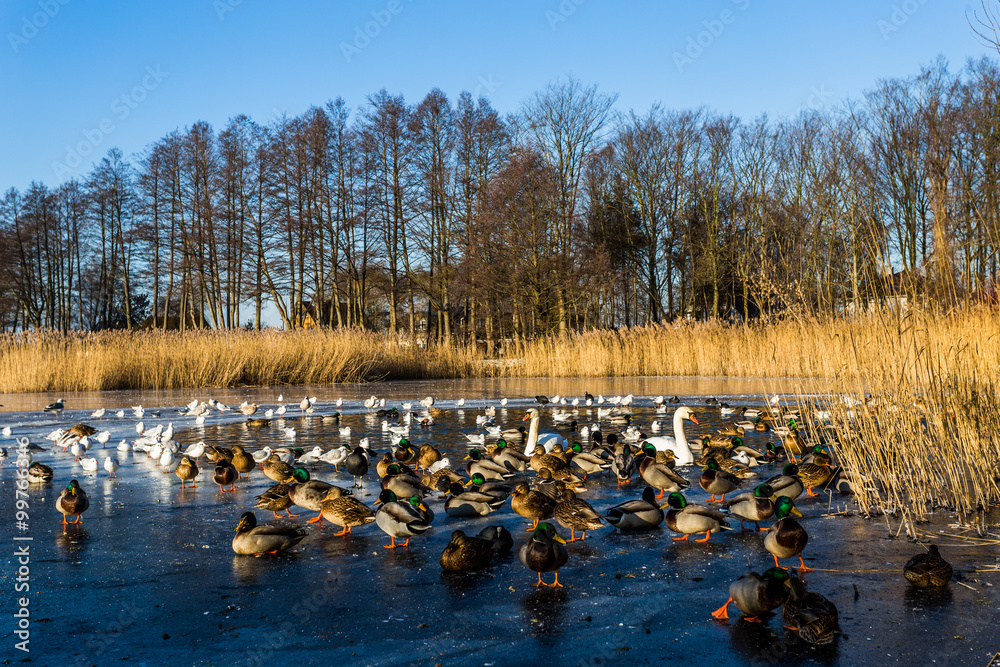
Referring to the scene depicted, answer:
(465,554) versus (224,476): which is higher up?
(224,476)

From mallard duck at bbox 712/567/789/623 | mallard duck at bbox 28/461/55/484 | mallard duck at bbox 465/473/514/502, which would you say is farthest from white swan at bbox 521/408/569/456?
mallard duck at bbox 712/567/789/623

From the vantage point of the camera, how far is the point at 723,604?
3.54m

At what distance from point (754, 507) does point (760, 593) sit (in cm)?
170

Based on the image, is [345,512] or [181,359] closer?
[345,512]

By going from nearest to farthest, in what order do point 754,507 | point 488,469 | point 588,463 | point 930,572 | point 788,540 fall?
point 930,572 → point 788,540 → point 754,507 → point 488,469 → point 588,463

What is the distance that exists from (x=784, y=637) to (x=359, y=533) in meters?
2.98

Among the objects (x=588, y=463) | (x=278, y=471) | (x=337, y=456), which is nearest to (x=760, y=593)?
(x=588, y=463)

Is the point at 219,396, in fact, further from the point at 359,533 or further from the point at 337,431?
the point at 359,533

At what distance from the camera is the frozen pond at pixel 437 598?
3.01m

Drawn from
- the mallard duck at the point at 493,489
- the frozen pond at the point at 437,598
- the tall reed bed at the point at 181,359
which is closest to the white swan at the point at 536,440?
the frozen pond at the point at 437,598

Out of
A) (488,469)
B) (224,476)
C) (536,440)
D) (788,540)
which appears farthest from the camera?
(536,440)

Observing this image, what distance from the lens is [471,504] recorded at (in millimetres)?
5602

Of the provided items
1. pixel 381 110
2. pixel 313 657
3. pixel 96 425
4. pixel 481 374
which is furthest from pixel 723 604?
pixel 381 110

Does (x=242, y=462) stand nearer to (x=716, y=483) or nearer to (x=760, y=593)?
(x=716, y=483)
